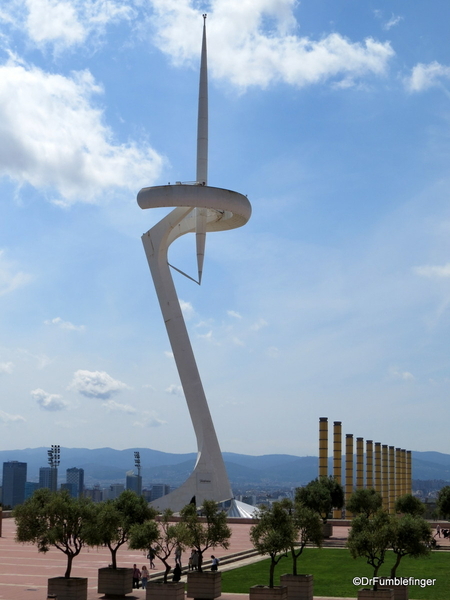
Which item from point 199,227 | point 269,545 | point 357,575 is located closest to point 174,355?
point 199,227

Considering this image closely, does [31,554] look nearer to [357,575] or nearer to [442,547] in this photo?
[357,575]

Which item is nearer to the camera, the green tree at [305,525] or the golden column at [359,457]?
the green tree at [305,525]

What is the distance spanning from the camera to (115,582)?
20797 mm

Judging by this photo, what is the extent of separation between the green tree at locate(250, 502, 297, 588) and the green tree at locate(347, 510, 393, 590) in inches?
60.9

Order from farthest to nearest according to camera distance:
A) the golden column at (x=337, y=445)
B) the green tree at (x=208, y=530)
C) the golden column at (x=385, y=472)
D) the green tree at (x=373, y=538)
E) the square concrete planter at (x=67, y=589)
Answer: the golden column at (x=385, y=472)
the golden column at (x=337, y=445)
the green tree at (x=208, y=530)
the square concrete planter at (x=67, y=589)
the green tree at (x=373, y=538)

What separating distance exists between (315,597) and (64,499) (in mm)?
6930

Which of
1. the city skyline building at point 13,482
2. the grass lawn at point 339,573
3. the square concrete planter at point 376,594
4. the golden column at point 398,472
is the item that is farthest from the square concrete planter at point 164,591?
the city skyline building at point 13,482

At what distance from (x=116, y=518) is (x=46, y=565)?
6.77 m

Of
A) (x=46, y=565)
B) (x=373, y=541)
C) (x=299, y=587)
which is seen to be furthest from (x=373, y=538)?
(x=46, y=565)

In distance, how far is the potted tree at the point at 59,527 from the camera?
19.7 meters

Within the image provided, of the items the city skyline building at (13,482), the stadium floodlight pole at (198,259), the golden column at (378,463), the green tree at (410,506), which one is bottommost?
the city skyline building at (13,482)

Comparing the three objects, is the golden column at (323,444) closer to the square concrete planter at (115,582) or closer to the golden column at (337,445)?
the golden column at (337,445)

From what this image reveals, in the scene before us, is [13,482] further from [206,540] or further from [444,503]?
[206,540]

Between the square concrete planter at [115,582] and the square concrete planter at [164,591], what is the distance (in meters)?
1.24
